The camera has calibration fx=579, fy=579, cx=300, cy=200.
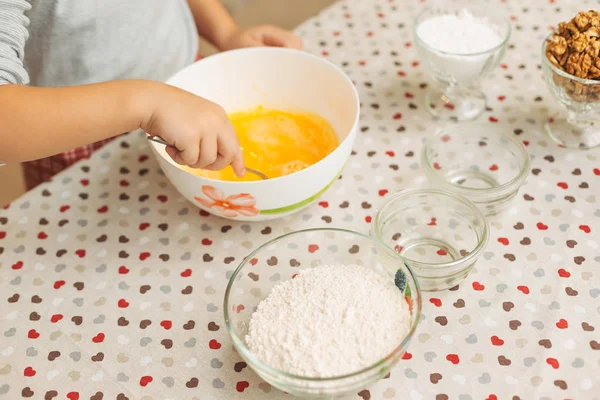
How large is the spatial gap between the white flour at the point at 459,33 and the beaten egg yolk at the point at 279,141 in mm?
235

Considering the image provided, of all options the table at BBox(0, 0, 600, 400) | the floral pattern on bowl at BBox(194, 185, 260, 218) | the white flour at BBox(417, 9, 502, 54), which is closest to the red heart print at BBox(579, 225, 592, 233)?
the table at BBox(0, 0, 600, 400)

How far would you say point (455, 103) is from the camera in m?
1.01

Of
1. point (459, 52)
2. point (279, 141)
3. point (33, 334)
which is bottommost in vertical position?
point (33, 334)

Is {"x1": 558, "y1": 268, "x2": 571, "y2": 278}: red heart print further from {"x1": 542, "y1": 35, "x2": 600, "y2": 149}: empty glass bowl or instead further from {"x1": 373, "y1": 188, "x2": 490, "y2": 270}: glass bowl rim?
{"x1": 542, "y1": 35, "x2": 600, "y2": 149}: empty glass bowl

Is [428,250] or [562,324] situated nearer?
[562,324]

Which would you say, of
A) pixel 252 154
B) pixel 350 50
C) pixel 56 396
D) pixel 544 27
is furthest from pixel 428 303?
pixel 544 27

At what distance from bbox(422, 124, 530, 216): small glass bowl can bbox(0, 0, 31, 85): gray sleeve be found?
58cm

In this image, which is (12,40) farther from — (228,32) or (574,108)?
(574,108)

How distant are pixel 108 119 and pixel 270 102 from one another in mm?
329

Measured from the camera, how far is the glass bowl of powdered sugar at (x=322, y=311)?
61 centimetres

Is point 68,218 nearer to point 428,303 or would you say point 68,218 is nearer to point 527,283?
point 428,303

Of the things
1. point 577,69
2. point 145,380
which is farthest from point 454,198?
point 145,380

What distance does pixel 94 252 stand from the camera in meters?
0.86

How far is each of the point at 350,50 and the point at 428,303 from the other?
59 cm
